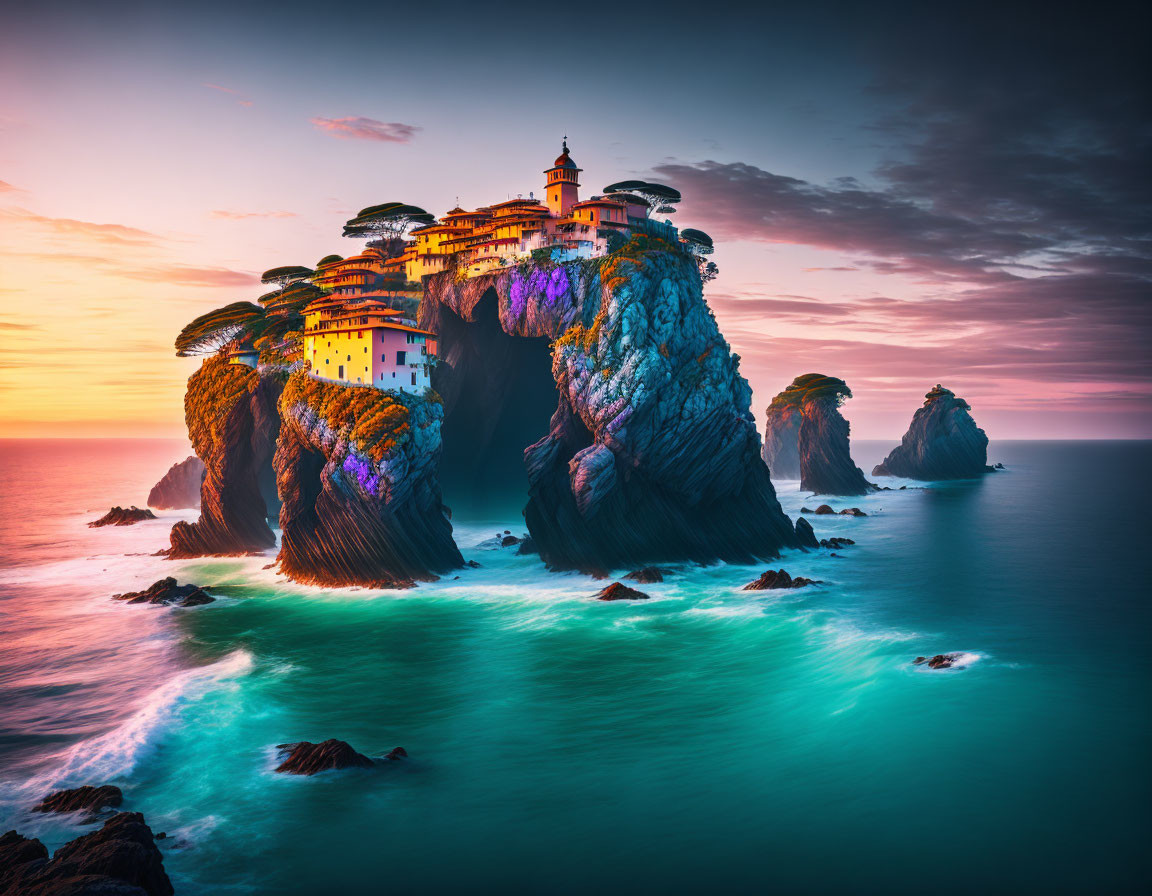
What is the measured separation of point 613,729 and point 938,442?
145284 millimetres

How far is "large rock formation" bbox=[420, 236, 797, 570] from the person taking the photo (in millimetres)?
66188

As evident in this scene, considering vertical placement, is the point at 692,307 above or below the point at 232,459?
above

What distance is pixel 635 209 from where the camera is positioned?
8394 centimetres

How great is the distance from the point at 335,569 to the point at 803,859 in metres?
48.2

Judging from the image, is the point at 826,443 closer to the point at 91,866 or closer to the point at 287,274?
the point at 287,274

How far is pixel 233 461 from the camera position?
263 feet

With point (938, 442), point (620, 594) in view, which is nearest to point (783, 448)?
point (938, 442)

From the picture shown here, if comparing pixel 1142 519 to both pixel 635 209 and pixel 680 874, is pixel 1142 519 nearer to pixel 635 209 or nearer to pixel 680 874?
pixel 635 209

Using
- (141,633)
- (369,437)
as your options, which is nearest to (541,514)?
(369,437)

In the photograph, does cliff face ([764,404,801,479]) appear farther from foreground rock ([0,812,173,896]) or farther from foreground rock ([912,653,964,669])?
foreground rock ([0,812,173,896])

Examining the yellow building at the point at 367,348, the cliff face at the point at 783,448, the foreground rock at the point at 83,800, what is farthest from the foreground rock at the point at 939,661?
the cliff face at the point at 783,448

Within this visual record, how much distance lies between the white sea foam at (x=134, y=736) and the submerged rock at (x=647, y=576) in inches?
1187

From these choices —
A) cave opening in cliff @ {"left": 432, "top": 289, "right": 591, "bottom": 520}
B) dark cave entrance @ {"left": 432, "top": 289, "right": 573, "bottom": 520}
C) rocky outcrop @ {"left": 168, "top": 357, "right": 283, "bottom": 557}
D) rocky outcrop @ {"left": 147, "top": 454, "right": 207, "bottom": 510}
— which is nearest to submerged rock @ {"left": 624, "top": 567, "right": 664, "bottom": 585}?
dark cave entrance @ {"left": 432, "top": 289, "right": 573, "bottom": 520}

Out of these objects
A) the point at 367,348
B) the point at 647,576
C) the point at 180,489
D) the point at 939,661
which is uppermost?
the point at 367,348
